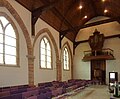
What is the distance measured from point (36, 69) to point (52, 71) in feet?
9.72

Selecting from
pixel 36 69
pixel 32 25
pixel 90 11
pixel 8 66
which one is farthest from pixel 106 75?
pixel 8 66

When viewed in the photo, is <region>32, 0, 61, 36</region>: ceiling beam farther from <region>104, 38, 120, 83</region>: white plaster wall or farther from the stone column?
<region>104, 38, 120, 83</region>: white plaster wall

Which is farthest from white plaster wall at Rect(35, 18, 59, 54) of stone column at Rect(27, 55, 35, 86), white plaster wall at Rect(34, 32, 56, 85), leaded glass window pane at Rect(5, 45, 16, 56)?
leaded glass window pane at Rect(5, 45, 16, 56)

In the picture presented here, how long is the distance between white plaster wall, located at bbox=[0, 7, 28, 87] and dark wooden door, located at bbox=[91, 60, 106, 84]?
11709 mm

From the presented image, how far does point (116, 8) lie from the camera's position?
16.2 metres

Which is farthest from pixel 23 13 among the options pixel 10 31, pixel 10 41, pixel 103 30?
pixel 103 30

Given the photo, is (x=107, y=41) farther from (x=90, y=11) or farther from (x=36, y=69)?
(x=36, y=69)

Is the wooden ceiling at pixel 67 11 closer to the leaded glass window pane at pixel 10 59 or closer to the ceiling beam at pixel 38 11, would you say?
the ceiling beam at pixel 38 11

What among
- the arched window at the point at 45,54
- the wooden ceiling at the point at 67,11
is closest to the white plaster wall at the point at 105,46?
the wooden ceiling at the point at 67,11

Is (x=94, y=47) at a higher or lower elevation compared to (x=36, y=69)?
higher

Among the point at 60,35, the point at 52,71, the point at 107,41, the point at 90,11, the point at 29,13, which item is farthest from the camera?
the point at 107,41

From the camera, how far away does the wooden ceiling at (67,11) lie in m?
10.7

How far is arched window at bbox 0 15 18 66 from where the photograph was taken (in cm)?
845

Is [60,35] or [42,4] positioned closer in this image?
[42,4]
